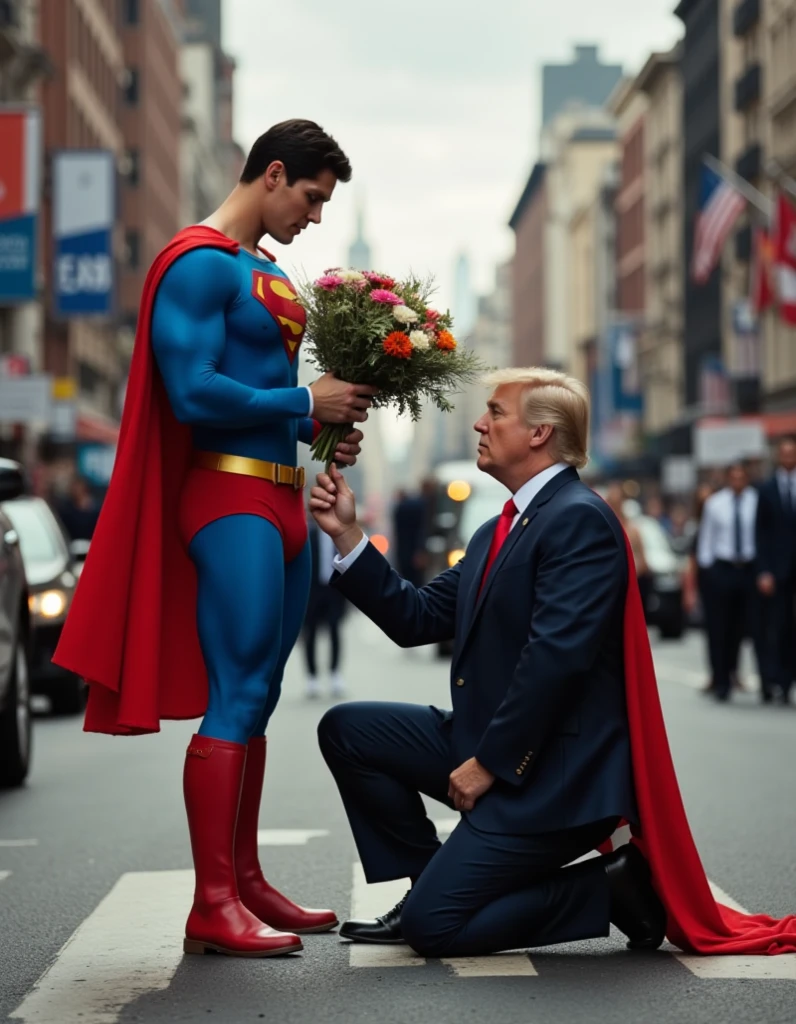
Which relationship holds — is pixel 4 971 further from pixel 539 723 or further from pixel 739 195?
pixel 739 195

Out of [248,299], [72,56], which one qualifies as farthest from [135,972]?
[72,56]

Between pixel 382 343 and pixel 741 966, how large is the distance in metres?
1.83

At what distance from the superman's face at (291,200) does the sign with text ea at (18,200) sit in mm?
22468

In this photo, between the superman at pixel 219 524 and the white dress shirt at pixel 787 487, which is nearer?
the superman at pixel 219 524

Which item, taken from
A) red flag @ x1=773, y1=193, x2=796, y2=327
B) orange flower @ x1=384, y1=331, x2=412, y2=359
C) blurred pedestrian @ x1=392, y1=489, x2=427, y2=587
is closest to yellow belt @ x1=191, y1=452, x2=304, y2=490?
orange flower @ x1=384, y1=331, x2=412, y2=359

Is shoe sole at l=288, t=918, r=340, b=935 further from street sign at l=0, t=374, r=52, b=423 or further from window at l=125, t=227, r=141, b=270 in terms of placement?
window at l=125, t=227, r=141, b=270

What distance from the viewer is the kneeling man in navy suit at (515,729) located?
568 centimetres

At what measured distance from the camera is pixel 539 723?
5.64 meters

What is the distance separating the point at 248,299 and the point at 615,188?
3955 inches

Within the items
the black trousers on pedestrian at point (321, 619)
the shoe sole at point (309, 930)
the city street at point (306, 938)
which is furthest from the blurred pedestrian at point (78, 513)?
the shoe sole at point (309, 930)

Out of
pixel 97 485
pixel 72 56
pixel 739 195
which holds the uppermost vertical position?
pixel 72 56

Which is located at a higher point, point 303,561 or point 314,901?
point 303,561

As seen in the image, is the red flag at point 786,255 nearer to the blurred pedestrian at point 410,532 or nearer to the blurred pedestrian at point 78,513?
the blurred pedestrian at point 410,532

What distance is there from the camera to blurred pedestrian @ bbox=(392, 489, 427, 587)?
88.9 ft
